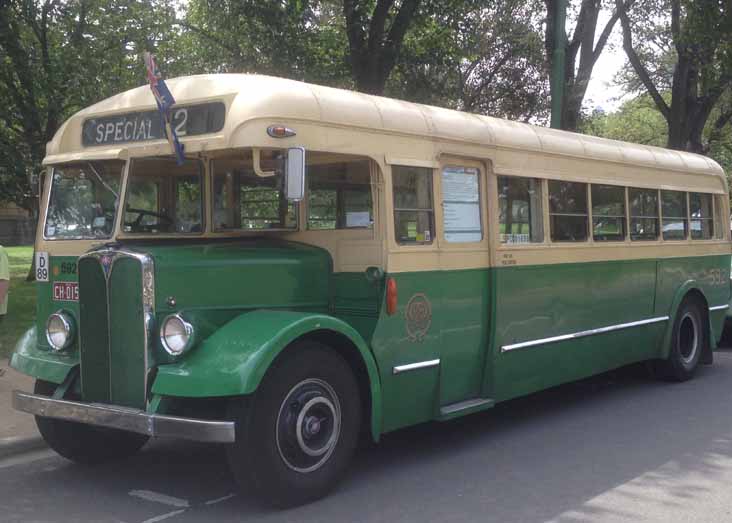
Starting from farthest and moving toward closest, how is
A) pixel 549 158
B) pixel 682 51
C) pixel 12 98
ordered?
pixel 682 51 → pixel 12 98 → pixel 549 158

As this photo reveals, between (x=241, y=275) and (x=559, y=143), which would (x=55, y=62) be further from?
(x=241, y=275)

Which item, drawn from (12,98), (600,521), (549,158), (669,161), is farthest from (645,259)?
(12,98)

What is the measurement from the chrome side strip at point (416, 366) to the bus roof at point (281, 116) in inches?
66.7

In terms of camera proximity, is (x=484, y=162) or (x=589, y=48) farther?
(x=589, y=48)

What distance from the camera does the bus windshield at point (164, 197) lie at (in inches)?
231

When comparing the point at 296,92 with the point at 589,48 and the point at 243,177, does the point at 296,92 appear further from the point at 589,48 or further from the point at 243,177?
the point at 589,48

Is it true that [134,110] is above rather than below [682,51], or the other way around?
below

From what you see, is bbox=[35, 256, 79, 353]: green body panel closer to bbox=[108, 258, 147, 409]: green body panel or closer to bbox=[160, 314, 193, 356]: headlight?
bbox=[108, 258, 147, 409]: green body panel

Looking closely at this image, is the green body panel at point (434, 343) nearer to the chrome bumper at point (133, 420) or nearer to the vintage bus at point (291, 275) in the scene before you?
the vintage bus at point (291, 275)

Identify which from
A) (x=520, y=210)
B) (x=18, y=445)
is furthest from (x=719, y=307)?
(x=18, y=445)

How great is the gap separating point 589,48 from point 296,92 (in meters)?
11.4

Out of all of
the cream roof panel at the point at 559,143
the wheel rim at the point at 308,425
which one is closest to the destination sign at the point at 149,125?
the wheel rim at the point at 308,425

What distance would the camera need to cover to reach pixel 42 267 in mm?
6133

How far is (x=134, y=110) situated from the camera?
234 inches
